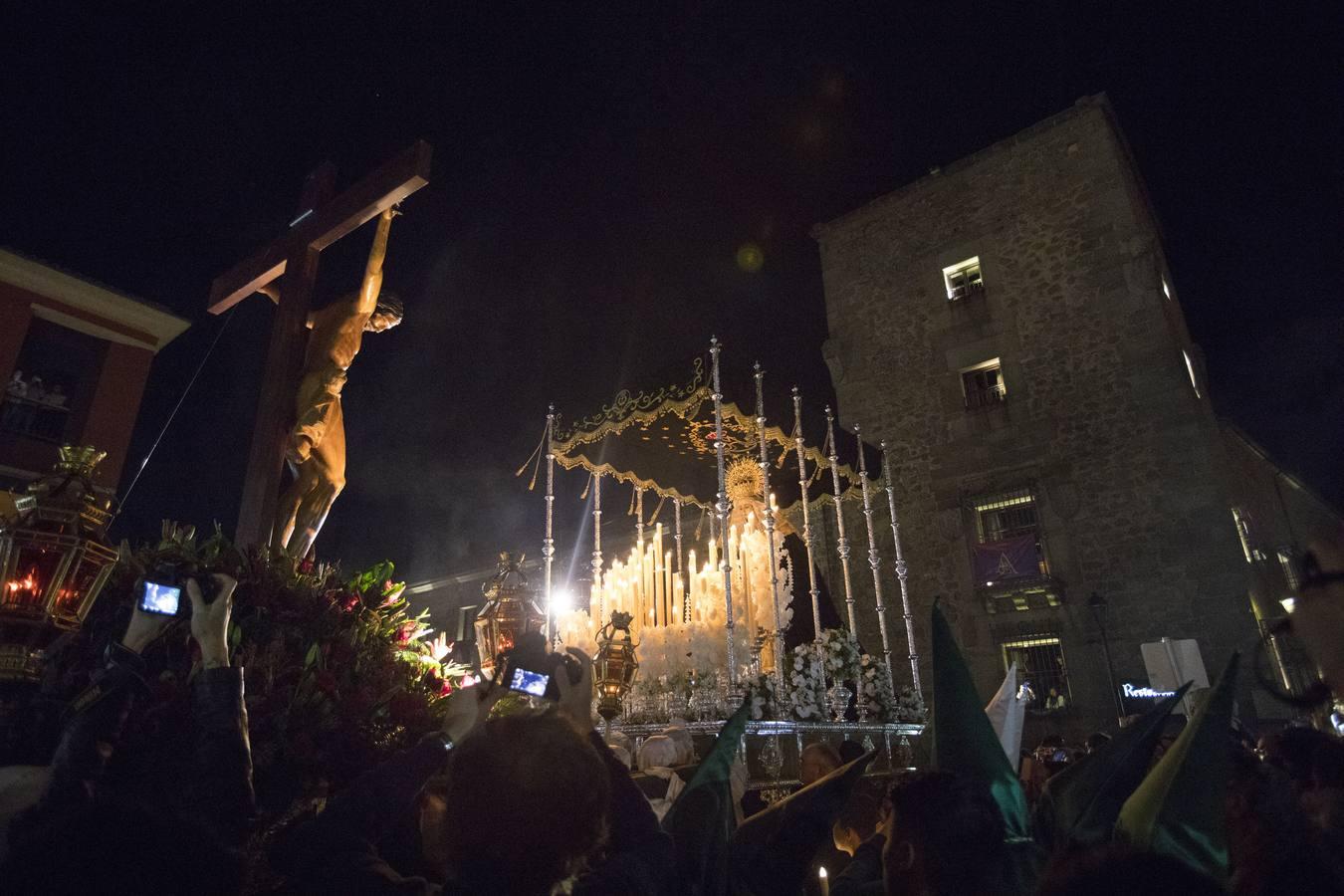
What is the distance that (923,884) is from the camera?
168 centimetres

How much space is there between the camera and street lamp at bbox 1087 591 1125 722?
11070 millimetres

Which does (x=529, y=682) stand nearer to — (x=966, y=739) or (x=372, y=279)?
(x=966, y=739)

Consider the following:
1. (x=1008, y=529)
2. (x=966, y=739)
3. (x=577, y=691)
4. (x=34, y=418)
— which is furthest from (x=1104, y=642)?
(x=34, y=418)

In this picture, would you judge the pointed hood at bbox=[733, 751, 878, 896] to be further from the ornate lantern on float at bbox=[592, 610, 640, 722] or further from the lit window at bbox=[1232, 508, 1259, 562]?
the lit window at bbox=[1232, 508, 1259, 562]

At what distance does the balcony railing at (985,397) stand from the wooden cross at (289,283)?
39.9 ft

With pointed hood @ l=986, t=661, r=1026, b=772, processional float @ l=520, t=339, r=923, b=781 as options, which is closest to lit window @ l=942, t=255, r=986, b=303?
processional float @ l=520, t=339, r=923, b=781

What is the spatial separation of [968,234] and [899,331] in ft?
8.12

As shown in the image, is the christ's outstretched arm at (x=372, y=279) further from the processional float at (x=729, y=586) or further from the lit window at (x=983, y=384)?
the lit window at (x=983, y=384)

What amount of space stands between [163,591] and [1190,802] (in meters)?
2.48

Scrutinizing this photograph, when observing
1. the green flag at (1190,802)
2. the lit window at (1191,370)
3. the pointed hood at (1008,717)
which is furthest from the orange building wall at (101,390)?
the lit window at (1191,370)

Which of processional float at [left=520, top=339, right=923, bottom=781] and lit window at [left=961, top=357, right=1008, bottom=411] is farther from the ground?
lit window at [left=961, top=357, right=1008, bottom=411]

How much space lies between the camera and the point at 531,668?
7.04 ft

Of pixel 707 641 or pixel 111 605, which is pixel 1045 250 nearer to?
pixel 707 641

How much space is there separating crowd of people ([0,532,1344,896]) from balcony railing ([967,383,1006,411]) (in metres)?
12.9
